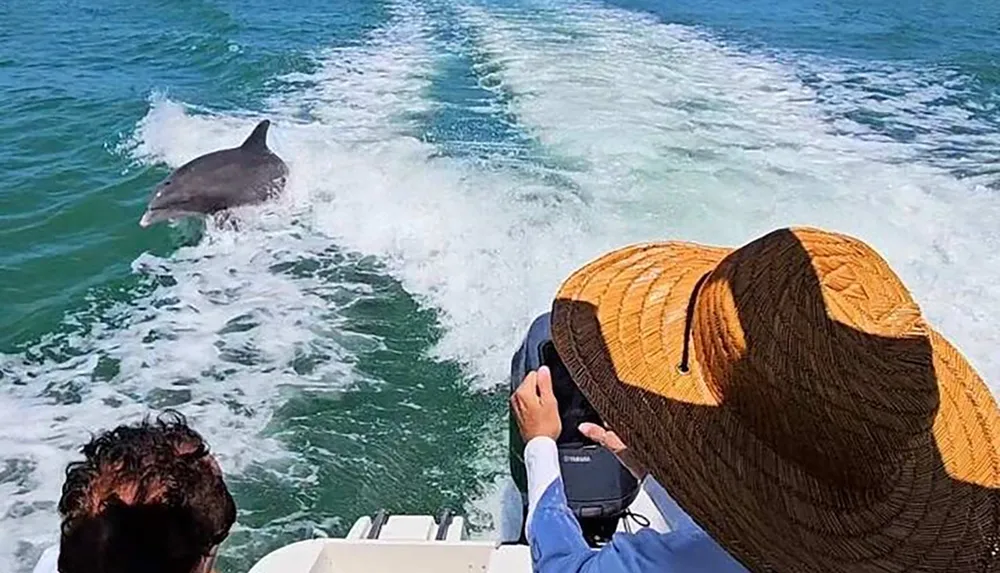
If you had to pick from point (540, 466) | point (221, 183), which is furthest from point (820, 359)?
A: point (221, 183)

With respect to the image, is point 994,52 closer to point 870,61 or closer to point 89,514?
point 870,61

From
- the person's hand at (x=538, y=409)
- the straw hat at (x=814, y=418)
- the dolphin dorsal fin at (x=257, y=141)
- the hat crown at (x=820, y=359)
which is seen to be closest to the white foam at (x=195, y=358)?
the dolphin dorsal fin at (x=257, y=141)

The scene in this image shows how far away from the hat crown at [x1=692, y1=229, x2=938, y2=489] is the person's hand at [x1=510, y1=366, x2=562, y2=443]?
1.77ft

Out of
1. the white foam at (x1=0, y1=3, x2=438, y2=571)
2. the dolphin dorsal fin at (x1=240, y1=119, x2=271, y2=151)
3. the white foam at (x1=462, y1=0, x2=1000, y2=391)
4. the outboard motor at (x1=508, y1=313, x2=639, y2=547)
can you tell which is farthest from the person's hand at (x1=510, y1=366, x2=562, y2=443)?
the dolphin dorsal fin at (x1=240, y1=119, x2=271, y2=151)

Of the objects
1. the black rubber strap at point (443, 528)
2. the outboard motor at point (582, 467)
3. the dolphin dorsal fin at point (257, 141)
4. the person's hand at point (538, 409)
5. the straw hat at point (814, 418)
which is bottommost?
the dolphin dorsal fin at point (257, 141)

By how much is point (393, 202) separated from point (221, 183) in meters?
1.30

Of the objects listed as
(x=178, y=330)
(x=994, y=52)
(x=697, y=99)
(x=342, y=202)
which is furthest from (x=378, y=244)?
(x=994, y=52)

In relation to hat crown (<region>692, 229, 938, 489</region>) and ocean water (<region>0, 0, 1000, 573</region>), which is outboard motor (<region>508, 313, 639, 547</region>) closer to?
ocean water (<region>0, 0, 1000, 573</region>)

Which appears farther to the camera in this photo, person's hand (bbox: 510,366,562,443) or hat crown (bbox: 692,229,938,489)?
person's hand (bbox: 510,366,562,443)

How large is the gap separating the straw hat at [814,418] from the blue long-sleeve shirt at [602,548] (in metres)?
0.11

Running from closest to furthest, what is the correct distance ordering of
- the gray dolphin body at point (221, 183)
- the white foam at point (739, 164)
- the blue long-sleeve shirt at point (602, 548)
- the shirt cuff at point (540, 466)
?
the blue long-sleeve shirt at point (602, 548) → the shirt cuff at point (540, 466) → the white foam at point (739, 164) → the gray dolphin body at point (221, 183)

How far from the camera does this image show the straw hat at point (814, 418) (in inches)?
53.6

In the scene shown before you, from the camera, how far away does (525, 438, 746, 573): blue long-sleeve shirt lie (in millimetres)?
1588

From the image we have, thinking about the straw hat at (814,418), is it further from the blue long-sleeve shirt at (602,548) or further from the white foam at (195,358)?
the white foam at (195,358)
